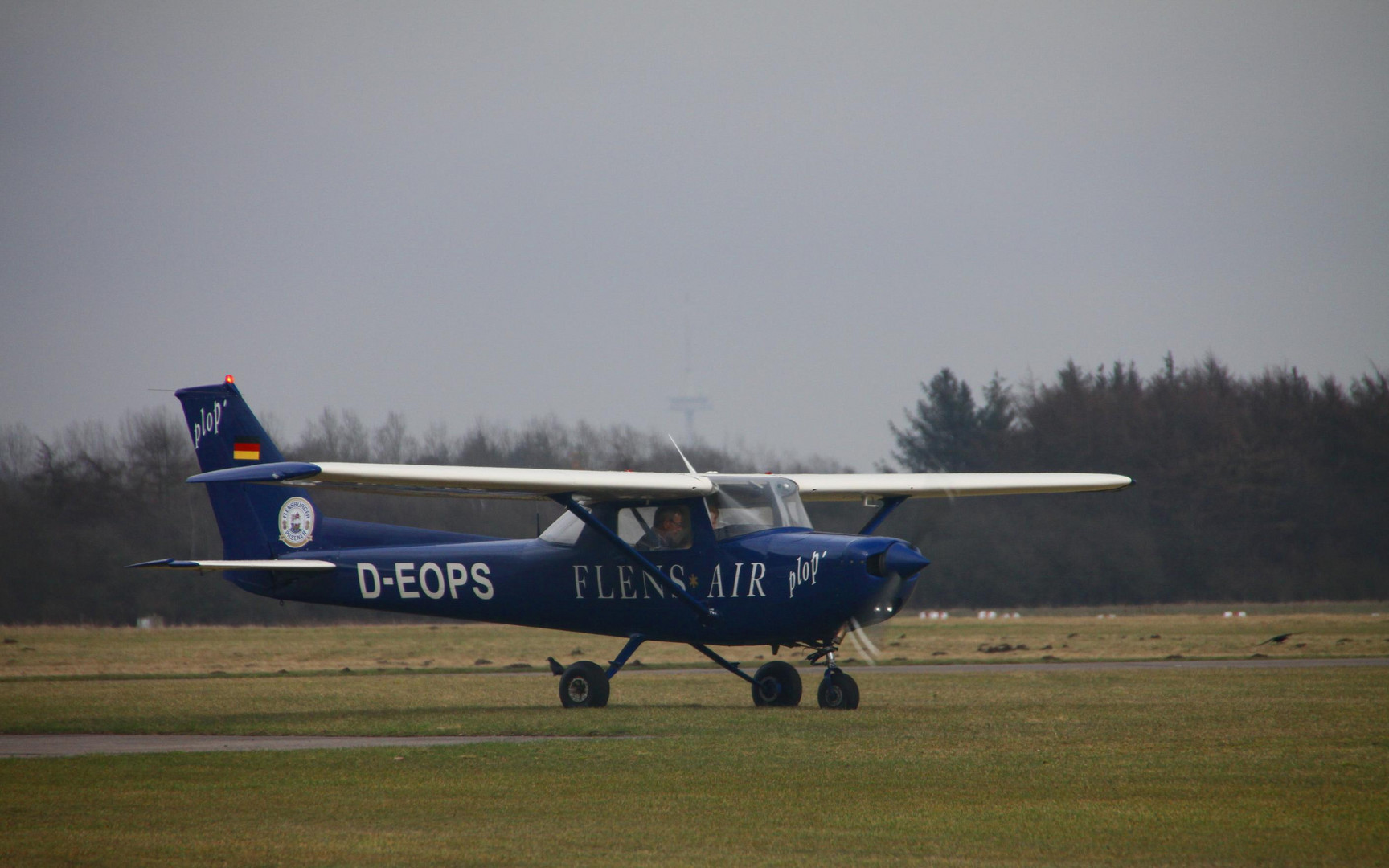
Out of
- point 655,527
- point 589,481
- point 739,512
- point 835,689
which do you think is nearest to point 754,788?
point 835,689

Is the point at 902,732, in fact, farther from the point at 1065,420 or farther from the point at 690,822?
the point at 1065,420

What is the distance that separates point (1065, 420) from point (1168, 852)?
2084 inches

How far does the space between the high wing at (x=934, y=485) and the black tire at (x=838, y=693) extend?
7.74ft

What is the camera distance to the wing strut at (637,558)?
53.3 ft

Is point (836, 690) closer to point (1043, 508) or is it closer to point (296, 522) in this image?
point (296, 522)

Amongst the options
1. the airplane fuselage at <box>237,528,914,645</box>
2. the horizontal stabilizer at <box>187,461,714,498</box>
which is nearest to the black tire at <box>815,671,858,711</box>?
the airplane fuselage at <box>237,528,914,645</box>

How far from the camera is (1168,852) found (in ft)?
24.6

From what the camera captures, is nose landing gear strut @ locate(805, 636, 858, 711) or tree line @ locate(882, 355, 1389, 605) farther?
tree line @ locate(882, 355, 1389, 605)

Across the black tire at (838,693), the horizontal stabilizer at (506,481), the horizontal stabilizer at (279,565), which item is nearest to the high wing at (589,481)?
the horizontal stabilizer at (506,481)

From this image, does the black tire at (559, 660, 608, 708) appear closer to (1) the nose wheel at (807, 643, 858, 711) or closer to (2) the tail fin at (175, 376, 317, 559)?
(1) the nose wheel at (807, 643, 858, 711)

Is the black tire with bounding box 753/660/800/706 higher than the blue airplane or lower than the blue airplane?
lower

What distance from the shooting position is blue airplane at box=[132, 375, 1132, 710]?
609 inches

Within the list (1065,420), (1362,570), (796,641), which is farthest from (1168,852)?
(1065,420)

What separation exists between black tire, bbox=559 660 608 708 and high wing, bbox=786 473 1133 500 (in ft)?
10.6
